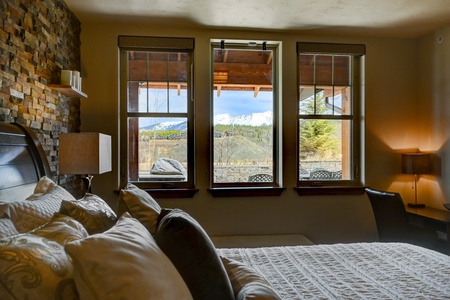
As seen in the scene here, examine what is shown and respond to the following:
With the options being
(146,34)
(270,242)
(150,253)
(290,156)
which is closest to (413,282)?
(150,253)

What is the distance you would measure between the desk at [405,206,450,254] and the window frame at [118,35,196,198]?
2.21 metres

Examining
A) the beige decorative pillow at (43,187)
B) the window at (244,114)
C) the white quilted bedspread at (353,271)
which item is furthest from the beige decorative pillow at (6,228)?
the window at (244,114)

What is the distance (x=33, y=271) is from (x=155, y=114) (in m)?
2.72

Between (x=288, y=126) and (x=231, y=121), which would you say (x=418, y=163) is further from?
(x=231, y=121)

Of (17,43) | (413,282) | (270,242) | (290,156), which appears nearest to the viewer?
(413,282)

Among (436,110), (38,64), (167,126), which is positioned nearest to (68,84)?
(38,64)

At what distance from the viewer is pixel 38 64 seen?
2.25 metres

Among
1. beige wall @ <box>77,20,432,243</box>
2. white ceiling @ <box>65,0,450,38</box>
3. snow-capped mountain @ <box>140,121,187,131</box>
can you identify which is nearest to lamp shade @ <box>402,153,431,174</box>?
beige wall @ <box>77,20,432,243</box>

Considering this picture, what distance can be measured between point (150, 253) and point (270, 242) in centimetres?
235

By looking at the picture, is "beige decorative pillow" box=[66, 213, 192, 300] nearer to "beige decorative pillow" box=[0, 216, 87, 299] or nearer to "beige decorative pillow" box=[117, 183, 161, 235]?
"beige decorative pillow" box=[0, 216, 87, 299]

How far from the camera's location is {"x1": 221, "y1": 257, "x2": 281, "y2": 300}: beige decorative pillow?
3.25 feet

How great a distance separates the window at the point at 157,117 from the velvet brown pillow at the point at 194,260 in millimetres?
2430

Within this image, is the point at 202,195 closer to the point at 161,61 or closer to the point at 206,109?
the point at 206,109

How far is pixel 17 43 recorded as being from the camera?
1.97m
